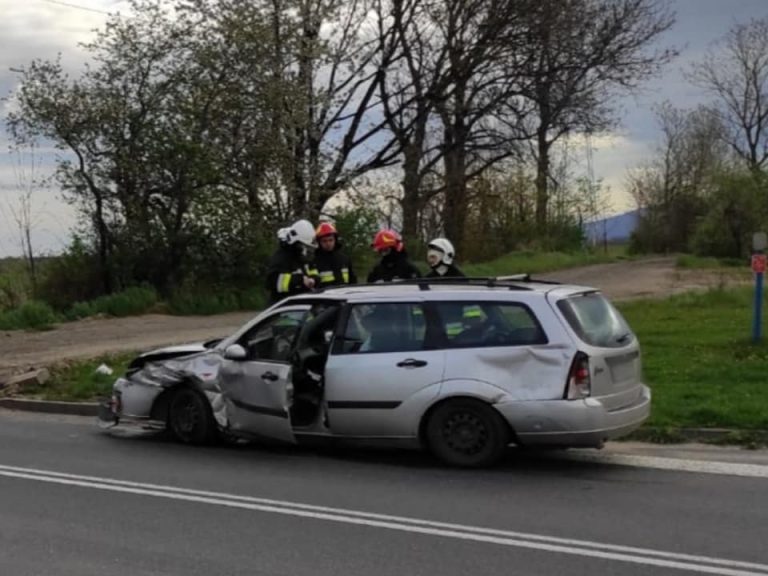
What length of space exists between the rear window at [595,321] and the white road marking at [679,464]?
972mm

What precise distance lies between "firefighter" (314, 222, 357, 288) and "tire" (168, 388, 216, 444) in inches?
85.3

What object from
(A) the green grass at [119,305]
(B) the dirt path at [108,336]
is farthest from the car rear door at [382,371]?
(A) the green grass at [119,305]

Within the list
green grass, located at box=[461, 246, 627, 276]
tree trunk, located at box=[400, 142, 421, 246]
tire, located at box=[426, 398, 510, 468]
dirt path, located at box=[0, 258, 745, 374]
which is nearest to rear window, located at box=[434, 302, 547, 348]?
tire, located at box=[426, 398, 510, 468]

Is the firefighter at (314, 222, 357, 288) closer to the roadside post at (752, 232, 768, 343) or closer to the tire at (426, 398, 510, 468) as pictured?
the tire at (426, 398, 510, 468)

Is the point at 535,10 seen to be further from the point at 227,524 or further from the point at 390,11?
the point at 227,524

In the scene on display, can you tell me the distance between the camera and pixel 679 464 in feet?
27.9

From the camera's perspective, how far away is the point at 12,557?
5914mm

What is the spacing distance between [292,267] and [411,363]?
9.96ft

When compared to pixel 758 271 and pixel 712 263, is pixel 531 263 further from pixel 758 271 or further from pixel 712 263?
pixel 758 271

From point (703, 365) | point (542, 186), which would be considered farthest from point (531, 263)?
point (703, 365)

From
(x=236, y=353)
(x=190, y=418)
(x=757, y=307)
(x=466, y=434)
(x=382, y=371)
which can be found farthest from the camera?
(x=757, y=307)

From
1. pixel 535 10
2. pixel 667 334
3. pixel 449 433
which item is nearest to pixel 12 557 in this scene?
pixel 449 433

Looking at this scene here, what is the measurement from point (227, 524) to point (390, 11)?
2598 centimetres

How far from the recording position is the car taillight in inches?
314
